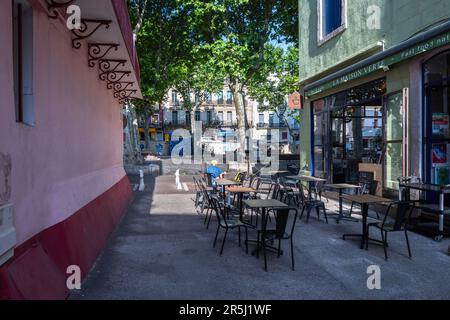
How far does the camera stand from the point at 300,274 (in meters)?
5.16

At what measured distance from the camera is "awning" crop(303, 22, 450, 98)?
705cm

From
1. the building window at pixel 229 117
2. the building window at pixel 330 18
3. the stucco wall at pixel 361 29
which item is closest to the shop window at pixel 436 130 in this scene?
the stucco wall at pixel 361 29

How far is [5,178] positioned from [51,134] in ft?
4.57

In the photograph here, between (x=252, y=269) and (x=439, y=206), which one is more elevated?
(x=439, y=206)

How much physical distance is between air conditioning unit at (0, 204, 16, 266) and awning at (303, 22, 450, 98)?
7.36m

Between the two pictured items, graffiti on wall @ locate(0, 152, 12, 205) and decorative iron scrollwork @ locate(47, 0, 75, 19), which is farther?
decorative iron scrollwork @ locate(47, 0, 75, 19)

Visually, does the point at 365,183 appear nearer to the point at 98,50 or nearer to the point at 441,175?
the point at 441,175

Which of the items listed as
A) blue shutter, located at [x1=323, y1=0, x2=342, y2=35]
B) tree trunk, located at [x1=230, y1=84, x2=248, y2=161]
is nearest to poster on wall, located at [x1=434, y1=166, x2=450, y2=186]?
blue shutter, located at [x1=323, y1=0, x2=342, y2=35]

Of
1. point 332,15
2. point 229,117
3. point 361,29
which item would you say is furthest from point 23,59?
point 229,117

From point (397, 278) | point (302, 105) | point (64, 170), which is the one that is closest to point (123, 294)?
point (64, 170)

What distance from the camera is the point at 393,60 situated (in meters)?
8.42

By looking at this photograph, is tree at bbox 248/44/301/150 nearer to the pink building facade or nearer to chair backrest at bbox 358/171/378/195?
chair backrest at bbox 358/171/378/195

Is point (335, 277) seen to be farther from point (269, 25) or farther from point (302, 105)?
point (269, 25)

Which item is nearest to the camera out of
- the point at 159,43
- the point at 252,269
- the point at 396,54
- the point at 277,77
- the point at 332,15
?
the point at 252,269
